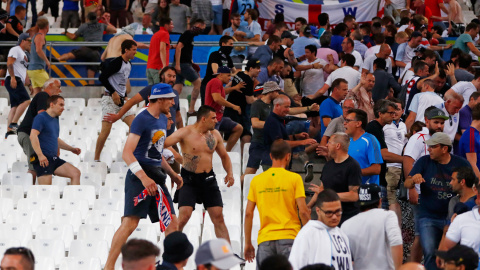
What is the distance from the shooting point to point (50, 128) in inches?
446

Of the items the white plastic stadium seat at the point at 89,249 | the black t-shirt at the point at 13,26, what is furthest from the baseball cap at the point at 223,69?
the black t-shirt at the point at 13,26

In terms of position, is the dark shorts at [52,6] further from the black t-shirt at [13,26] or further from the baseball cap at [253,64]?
the baseball cap at [253,64]

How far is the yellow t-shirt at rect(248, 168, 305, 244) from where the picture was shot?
7.92 m

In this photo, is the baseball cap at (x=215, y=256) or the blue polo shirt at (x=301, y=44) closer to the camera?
the baseball cap at (x=215, y=256)

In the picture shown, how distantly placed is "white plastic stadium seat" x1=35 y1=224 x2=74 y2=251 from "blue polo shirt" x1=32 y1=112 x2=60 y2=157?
1.63 metres

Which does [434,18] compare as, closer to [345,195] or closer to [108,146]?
[108,146]

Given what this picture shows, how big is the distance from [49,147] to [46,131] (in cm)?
20

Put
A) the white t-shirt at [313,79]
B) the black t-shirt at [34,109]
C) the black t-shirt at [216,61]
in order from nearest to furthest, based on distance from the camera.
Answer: the black t-shirt at [34,109], the black t-shirt at [216,61], the white t-shirt at [313,79]

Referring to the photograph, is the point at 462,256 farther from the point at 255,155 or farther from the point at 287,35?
the point at 287,35

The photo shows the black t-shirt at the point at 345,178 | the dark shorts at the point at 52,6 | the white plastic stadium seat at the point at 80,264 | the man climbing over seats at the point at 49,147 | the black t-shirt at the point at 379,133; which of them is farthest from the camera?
the dark shorts at the point at 52,6

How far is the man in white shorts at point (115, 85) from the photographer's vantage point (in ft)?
40.1

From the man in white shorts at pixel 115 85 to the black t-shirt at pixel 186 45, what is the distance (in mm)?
1637

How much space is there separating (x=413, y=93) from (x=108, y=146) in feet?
13.7

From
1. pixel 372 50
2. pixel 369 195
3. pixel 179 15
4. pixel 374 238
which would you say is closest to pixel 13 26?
pixel 179 15
